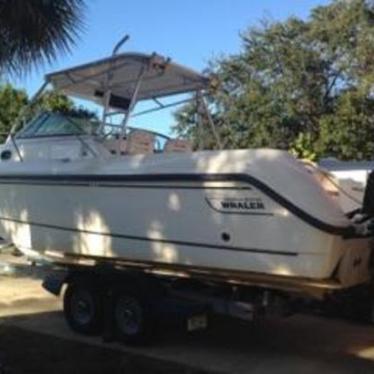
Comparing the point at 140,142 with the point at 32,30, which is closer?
the point at 32,30

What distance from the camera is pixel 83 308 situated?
10383 mm

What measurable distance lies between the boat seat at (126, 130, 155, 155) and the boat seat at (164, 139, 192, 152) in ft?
0.98

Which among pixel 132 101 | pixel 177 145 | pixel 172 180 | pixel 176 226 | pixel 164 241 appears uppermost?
pixel 132 101

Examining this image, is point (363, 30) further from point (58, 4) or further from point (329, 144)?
point (58, 4)

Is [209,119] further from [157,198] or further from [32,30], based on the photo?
[32,30]

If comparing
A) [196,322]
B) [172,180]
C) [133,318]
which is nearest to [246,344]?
[196,322]

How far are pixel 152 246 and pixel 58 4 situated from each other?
123 inches

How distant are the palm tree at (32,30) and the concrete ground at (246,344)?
3002mm

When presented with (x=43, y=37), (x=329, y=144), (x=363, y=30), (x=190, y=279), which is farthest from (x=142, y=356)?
(x=363, y=30)

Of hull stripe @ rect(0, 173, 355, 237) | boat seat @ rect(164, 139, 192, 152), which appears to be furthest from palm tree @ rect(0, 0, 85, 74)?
boat seat @ rect(164, 139, 192, 152)

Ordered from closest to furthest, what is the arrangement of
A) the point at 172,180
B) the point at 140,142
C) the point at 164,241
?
the point at 172,180 → the point at 164,241 → the point at 140,142

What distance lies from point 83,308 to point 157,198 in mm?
1957

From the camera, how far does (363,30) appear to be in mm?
31000

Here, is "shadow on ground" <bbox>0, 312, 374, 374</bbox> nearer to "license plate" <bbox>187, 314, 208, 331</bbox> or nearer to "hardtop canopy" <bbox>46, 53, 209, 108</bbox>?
"license plate" <bbox>187, 314, 208, 331</bbox>
